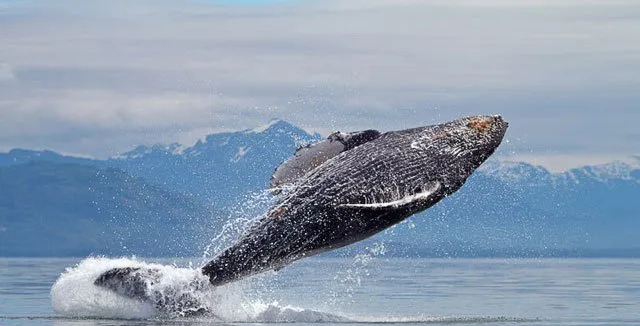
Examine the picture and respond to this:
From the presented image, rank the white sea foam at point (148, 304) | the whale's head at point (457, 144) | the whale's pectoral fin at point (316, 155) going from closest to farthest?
the white sea foam at point (148, 304), the whale's head at point (457, 144), the whale's pectoral fin at point (316, 155)

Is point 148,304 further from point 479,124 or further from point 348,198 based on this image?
point 479,124

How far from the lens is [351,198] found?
55.7 ft

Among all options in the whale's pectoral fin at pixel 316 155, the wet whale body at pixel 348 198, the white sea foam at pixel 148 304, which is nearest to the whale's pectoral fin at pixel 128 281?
the wet whale body at pixel 348 198

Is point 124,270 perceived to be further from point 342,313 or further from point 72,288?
point 342,313

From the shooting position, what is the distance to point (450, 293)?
92.9 ft

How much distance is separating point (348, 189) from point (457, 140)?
177 centimetres

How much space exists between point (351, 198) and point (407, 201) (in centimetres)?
76

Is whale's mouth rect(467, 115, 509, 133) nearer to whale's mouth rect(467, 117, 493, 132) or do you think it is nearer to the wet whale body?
whale's mouth rect(467, 117, 493, 132)

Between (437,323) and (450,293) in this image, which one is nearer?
(437,323)

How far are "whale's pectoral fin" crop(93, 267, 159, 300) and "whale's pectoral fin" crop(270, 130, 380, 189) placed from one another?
2.16 meters

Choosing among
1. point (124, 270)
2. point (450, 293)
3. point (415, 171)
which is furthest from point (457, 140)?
point (450, 293)

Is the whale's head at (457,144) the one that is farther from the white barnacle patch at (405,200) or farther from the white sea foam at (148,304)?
the white sea foam at (148,304)

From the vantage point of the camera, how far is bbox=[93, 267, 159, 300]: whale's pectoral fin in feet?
55.2

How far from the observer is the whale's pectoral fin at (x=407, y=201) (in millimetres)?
16422
